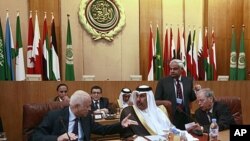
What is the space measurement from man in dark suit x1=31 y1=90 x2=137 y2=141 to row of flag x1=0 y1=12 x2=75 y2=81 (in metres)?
3.94

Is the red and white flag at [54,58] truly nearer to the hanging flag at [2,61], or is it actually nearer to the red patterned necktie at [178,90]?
the hanging flag at [2,61]

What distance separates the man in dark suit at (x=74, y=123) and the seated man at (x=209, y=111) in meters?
0.81

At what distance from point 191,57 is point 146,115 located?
4.90 metres

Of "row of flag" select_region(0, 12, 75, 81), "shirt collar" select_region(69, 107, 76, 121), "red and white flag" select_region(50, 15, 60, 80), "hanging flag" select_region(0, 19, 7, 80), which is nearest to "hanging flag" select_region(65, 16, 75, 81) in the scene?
"row of flag" select_region(0, 12, 75, 81)

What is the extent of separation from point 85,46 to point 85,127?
5303 mm

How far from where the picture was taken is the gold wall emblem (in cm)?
809

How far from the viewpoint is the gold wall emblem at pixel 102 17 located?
26.6 feet

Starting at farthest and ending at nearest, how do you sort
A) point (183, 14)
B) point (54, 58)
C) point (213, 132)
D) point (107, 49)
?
1. point (183, 14)
2. point (107, 49)
3. point (54, 58)
4. point (213, 132)

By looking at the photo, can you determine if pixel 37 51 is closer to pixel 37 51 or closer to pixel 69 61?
pixel 37 51

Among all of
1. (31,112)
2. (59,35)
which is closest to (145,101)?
(31,112)

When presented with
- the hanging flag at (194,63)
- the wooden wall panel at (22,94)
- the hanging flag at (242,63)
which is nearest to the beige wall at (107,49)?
the wooden wall panel at (22,94)

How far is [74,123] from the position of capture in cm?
300

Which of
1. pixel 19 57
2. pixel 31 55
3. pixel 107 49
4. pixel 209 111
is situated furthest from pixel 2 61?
pixel 209 111

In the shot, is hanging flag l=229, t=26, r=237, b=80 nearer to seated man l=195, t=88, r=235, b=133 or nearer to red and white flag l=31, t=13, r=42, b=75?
red and white flag l=31, t=13, r=42, b=75
